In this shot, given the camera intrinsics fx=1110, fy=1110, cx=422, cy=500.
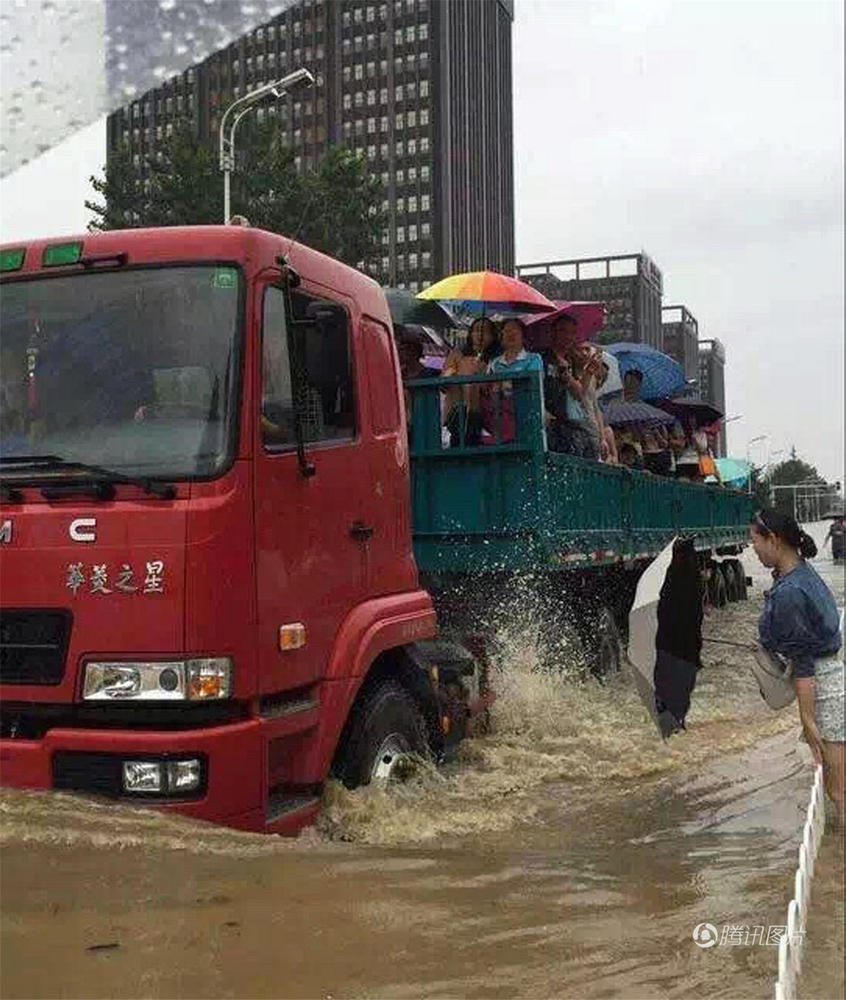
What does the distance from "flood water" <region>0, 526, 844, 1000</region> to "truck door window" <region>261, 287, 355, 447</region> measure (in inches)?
53.2

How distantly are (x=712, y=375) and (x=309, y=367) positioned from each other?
7.27m

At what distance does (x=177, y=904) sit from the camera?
120 inches

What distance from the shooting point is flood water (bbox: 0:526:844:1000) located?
9.14 feet

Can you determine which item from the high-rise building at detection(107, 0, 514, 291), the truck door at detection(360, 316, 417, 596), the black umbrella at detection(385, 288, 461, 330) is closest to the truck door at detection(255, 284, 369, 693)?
the truck door at detection(360, 316, 417, 596)

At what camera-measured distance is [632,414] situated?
11.1 metres

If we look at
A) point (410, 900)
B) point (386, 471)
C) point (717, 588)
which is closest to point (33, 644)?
point (410, 900)

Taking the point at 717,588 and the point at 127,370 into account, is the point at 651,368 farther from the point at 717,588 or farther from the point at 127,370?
the point at 127,370

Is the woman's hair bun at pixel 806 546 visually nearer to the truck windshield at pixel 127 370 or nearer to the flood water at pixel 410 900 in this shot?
the flood water at pixel 410 900

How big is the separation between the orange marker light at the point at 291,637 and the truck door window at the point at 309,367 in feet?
2.07

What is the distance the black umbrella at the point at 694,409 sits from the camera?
40.6 ft

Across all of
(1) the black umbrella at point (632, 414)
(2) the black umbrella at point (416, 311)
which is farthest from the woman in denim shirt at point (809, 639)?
(1) the black umbrella at point (632, 414)

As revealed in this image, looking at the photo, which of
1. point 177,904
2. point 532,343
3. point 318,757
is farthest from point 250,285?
point 532,343

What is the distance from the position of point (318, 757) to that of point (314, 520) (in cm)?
85

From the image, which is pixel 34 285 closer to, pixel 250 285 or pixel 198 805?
pixel 250 285
